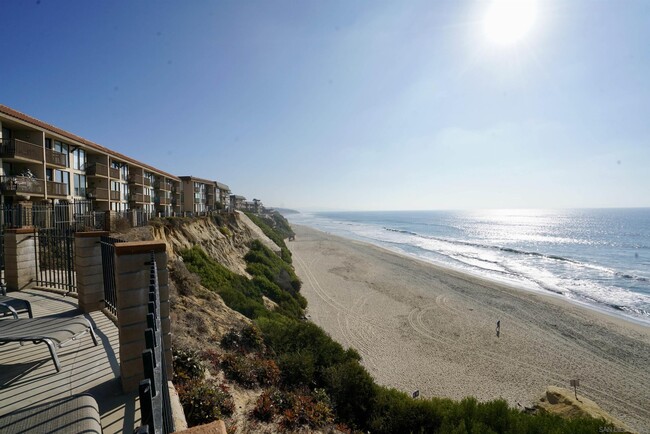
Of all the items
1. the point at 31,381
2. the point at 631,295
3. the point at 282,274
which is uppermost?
the point at 31,381

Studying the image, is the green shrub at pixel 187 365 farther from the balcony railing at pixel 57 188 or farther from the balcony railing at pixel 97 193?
the balcony railing at pixel 97 193

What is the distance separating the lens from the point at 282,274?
2656 centimetres

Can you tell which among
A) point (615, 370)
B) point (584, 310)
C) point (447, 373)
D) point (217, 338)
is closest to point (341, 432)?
point (217, 338)

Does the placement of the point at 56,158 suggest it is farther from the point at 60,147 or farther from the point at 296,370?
the point at 296,370

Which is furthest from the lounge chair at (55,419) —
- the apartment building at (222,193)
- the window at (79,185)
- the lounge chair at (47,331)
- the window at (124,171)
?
the apartment building at (222,193)

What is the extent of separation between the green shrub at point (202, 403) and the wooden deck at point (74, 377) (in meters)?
1.25

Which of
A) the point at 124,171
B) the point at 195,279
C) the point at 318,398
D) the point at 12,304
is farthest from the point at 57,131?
the point at 318,398

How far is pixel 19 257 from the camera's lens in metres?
8.43

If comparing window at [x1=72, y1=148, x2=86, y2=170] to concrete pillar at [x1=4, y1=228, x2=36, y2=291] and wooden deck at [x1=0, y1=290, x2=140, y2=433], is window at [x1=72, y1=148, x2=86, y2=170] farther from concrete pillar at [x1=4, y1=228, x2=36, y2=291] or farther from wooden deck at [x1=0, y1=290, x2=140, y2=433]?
wooden deck at [x1=0, y1=290, x2=140, y2=433]

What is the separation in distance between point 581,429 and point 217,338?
384 inches

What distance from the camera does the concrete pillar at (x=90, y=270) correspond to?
667 cm

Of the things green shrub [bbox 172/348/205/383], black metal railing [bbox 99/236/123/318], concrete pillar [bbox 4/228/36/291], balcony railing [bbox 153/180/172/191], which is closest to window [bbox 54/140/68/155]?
balcony railing [bbox 153/180/172/191]

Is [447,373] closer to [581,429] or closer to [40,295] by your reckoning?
[581,429]

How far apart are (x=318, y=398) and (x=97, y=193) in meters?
29.1
